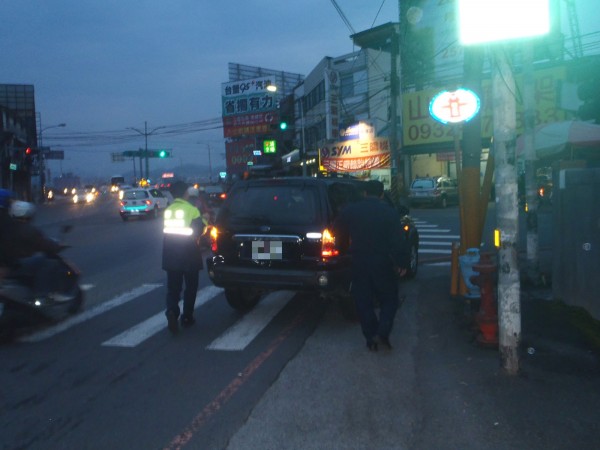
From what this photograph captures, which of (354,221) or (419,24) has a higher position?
(419,24)

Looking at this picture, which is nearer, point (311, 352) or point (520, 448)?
point (520, 448)

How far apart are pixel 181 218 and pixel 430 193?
24756mm

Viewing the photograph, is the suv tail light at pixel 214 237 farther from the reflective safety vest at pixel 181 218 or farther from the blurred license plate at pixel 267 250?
the blurred license plate at pixel 267 250

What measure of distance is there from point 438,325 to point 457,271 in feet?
6.11

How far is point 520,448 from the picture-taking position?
4078 mm

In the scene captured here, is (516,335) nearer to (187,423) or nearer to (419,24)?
(187,423)

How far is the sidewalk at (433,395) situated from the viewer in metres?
4.27

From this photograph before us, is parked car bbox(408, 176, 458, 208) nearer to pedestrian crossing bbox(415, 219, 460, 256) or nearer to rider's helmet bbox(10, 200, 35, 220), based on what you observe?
pedestrian crossing bbox(415, 219, 460, 256)

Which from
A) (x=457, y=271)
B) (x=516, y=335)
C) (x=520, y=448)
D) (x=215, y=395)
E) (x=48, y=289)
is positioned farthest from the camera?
(x=457, y=271)

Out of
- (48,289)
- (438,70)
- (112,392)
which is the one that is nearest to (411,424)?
(112,392)

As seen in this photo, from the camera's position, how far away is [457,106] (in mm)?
9109

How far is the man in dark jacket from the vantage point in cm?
627

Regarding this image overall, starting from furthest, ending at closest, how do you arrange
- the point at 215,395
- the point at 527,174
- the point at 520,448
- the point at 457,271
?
the point at 527,174
the point at 457,271
the point at 215,395
the point at 520,448

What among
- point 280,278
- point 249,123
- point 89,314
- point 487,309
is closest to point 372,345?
point 487,309
